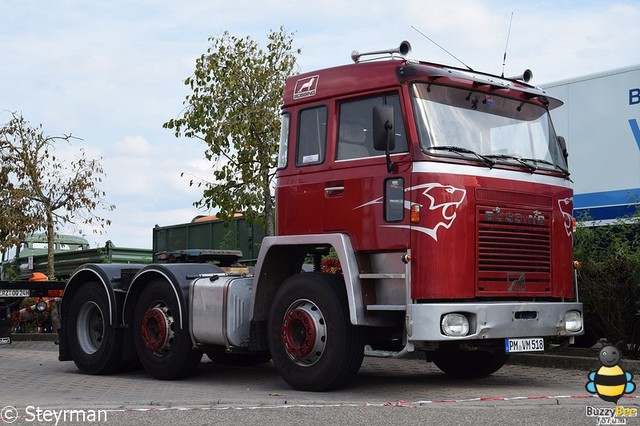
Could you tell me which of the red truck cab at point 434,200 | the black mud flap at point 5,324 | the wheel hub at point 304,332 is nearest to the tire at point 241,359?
the red truck cab at point 434,200

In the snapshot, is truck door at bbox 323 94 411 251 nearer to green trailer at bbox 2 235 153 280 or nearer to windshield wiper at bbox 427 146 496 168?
windshield wiper at bbox 427 146 496 168

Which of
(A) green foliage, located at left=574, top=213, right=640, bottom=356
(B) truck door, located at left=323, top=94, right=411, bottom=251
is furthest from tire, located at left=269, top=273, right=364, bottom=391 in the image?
(A) green foliage, located at left=574, top=213, right=640, bottom=356

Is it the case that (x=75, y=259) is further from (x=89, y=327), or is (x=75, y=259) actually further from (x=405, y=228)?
(x=405, y=228)

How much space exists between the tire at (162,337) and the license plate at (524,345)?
373 cm

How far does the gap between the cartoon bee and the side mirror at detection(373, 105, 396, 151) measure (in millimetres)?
2829

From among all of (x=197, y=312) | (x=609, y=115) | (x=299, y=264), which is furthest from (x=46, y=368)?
(x=609, y=115)

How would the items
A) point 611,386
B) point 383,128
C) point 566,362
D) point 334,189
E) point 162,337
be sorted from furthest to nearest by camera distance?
1. point 566,362
2. point 162,337
3. point 334,189
4. point 383,128
5. point 611,386

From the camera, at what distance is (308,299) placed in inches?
413

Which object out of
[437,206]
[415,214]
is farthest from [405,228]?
[437,206]

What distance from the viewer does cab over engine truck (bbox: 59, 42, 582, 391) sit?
32.4ft

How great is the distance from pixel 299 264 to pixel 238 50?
11782 mm

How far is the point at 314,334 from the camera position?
10.3 metres

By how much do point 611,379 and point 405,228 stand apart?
8.17 ft

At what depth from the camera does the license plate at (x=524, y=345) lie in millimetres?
10039
